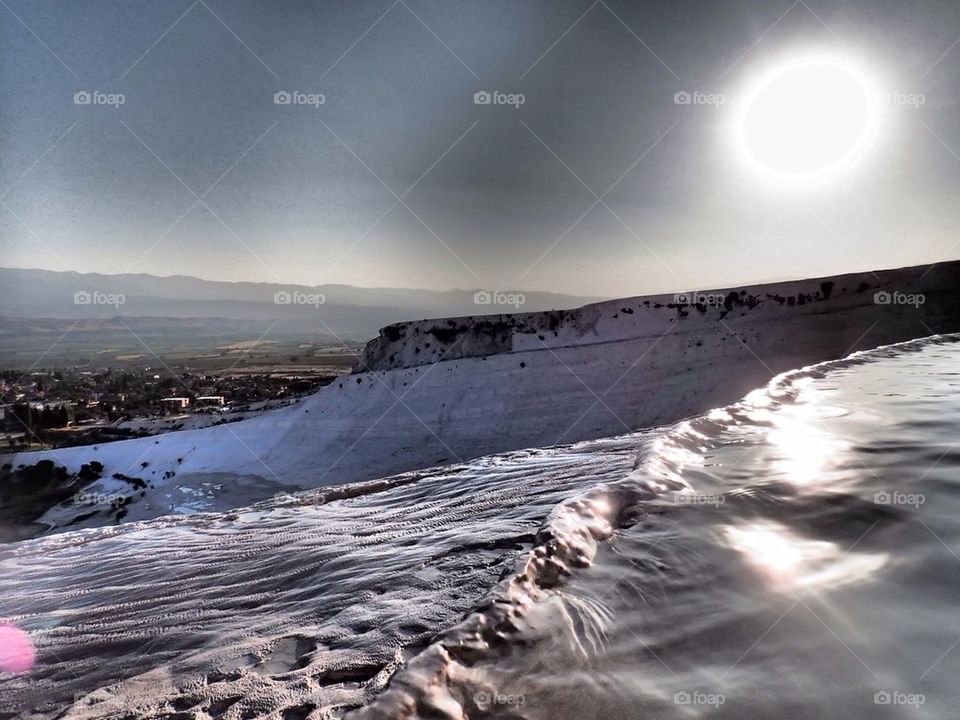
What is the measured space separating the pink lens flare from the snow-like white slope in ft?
28.7

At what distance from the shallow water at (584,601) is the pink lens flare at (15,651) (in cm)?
8

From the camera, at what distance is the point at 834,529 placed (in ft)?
7.55

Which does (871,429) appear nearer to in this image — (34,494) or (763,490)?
(763,490)

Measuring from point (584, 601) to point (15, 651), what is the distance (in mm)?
2524

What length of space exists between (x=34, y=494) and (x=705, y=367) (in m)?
15.3

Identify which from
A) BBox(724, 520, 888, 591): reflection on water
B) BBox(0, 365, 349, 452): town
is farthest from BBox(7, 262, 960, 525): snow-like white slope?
BBox(724, 520, 888, 591): reflection on water

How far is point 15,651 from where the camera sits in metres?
2.58

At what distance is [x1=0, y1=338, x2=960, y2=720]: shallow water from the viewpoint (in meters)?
1.51

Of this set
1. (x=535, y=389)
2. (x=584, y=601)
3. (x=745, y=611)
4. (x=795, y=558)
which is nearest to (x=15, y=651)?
(x=584, y=601)

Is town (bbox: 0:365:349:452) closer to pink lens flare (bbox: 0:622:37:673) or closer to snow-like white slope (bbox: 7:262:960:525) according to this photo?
snow-like white slope (bbox: 7:262:960:525)

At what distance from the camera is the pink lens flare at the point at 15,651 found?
2416mm

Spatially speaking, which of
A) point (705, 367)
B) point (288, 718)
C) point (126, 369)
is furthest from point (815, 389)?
point (126, 369)

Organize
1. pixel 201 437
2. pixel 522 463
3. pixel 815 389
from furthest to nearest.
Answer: pixel 201 437 < pixel 815 389 < pixel 522 463

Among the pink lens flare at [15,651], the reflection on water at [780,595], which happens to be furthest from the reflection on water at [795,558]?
the pink lens flare at [15,651]
